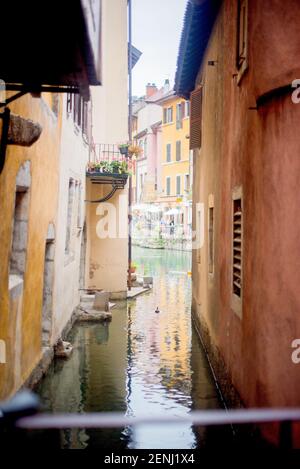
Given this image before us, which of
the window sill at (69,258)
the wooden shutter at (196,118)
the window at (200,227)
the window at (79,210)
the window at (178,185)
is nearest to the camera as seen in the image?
the window sill at (69,258)

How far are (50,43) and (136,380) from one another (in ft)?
22.5

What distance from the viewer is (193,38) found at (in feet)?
44.3

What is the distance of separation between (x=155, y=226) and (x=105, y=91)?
38.2m

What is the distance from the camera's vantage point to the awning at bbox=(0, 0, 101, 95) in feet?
15.2

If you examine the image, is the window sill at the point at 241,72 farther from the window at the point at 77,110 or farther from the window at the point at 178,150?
the window at the point at 178,150

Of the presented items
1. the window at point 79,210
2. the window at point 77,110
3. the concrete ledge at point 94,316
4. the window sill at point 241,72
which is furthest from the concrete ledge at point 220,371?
the window at point 77,110

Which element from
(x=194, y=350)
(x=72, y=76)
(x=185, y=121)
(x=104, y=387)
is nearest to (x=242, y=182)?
(x=72, y=76)

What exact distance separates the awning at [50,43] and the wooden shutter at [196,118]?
9.64m

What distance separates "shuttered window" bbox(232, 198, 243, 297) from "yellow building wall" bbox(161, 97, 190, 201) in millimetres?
43166

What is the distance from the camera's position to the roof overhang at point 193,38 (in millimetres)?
11566

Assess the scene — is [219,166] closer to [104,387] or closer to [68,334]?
[104,387]

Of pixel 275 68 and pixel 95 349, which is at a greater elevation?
pixel 275 68

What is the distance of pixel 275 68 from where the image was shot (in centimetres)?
633

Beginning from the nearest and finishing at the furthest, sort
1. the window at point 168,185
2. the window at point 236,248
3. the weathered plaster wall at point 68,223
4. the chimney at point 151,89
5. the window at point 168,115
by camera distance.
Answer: the window at point 236,248 < the weathered plaster wall at point 68,223 < the window at point 168,115 < the window at point 168,185 < the chimney at point 151,89
